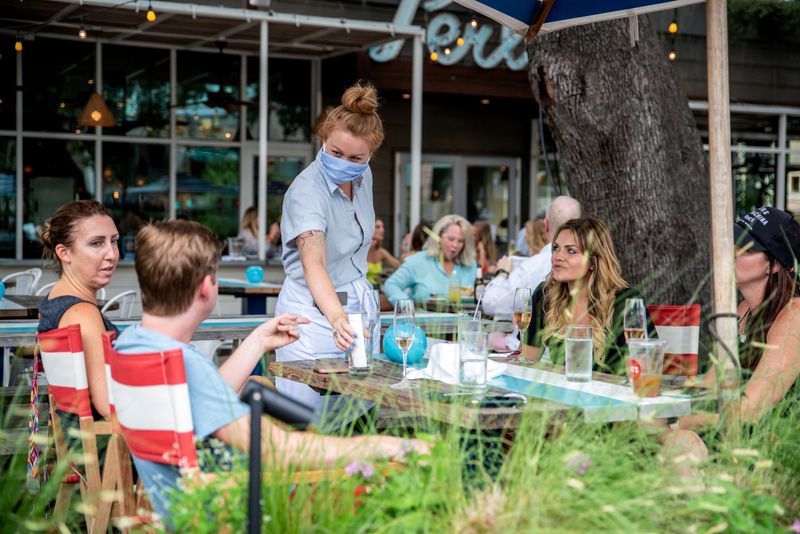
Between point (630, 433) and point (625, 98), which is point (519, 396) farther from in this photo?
point (625, 98)

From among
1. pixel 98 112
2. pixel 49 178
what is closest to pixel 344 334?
pixel 98 112

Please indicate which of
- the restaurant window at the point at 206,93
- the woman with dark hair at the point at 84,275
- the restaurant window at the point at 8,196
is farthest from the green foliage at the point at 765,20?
the woman with dark hair at the point at 84,275

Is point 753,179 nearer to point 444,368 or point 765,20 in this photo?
point 765,20

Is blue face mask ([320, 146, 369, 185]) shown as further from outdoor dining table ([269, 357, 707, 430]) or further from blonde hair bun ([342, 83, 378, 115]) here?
outdoor dining table ([269, 357, 707, 430])

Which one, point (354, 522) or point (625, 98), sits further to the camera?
point (625, 98)

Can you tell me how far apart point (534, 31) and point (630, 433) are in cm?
215

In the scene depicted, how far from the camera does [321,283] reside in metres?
3.71

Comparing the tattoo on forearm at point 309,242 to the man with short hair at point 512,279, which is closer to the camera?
the tattoo on forearm at point 309,242

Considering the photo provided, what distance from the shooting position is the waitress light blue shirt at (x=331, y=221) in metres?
3.90

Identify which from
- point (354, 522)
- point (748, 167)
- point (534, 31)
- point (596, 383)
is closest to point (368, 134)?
point (534, 31)

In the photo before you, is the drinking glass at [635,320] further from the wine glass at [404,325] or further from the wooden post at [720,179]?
the wine glass at [404,325]

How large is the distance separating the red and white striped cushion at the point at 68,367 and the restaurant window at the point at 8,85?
9.68 m

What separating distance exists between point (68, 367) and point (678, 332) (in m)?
2.51

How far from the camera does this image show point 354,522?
212 cm
